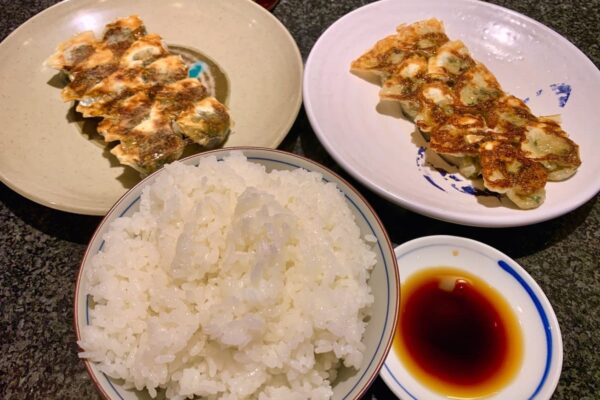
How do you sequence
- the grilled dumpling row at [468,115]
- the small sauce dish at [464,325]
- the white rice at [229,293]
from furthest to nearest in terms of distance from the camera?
the grilled dumpling row at [468,115]
the small sauce dish at [464,325]
the white rice at [229,293]

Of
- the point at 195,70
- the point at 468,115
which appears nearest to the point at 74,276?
A: the point at 195,70

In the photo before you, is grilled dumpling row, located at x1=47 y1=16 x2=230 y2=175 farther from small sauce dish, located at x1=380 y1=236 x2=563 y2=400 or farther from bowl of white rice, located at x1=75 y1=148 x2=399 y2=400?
small sauce dish, located at x1=380 y1=236 x2=563 y2=400

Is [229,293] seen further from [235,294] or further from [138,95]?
[138,95]

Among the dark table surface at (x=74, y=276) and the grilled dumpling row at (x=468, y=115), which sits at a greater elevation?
the grilled dumpling row at (x=468, y=115)

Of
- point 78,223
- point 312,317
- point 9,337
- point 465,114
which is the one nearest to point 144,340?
point 312,317

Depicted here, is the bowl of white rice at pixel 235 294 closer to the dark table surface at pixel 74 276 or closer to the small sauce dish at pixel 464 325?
the small sauce dish at pixel 464 325

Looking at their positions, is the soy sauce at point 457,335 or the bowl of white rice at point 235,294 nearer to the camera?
the bowl of white rice at point 235,294

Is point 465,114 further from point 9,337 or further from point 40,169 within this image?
point 9,337

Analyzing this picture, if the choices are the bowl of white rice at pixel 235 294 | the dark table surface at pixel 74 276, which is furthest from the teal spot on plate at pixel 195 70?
the bowl of white rice at pixel 235 294
